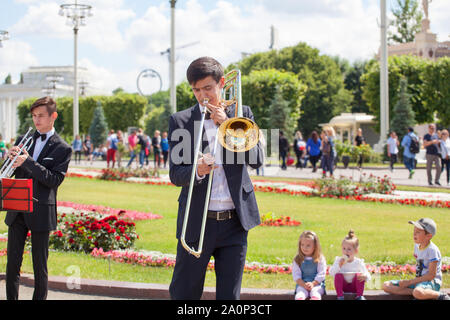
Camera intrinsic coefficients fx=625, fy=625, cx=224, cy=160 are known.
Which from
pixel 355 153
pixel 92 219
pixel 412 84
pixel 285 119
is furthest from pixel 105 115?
pixel 92 219

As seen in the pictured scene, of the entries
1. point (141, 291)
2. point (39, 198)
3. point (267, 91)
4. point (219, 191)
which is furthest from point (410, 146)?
point (267, 91)

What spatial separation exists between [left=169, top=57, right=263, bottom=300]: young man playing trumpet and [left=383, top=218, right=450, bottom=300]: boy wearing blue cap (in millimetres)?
2683

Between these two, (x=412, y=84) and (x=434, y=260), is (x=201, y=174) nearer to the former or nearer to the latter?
(x=434, y=260)

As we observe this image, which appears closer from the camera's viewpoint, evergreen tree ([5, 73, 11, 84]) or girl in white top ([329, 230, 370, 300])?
girl in white top ([329, 230, 370, 300])

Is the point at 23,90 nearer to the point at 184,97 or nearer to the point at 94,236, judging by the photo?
the point at 184,97

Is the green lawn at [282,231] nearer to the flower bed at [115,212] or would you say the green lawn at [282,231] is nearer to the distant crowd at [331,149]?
the flower bed at [115,212]

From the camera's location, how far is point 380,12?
32.1 meters

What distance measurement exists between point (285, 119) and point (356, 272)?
3632 centimetres

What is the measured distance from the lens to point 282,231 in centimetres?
1012

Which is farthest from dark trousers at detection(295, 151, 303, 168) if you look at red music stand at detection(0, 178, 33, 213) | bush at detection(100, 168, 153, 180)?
red music stand at detection(0, 178, 33, 213)

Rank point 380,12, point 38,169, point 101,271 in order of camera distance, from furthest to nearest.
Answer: point 380,12 → point 101,271 → point 38,169

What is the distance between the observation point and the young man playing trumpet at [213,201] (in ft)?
12.3

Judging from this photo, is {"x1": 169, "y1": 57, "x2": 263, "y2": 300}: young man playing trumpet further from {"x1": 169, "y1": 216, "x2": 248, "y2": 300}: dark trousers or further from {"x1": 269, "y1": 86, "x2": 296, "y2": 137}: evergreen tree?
{"x1": 269, "y1": 86, "x2": 296, "y2": 137}: evergreen tree

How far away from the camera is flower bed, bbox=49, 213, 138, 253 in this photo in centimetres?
820
